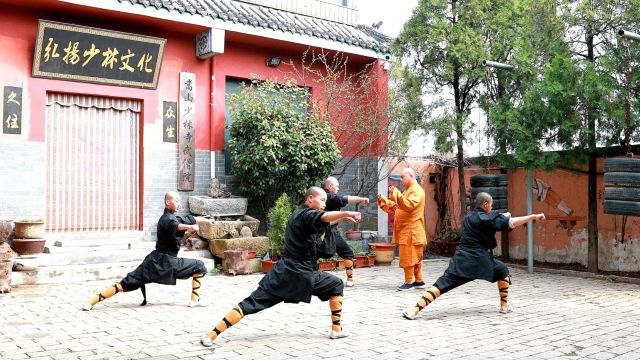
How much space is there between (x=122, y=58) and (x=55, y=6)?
1303 millimetres

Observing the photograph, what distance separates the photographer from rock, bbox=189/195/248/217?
Answer: 36.0 feet

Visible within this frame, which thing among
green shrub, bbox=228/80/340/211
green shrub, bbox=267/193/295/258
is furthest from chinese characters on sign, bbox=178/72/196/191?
green shrub, bbox=267/193/295/258

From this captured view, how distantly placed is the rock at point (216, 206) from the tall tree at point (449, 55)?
13.6 ft

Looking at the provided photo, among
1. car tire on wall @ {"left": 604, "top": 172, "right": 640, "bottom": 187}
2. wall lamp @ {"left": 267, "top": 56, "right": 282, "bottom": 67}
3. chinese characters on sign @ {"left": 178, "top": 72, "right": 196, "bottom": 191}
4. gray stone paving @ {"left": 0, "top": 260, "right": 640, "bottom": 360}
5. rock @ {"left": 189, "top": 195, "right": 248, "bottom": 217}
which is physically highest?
wall lamp @ {"left": 267, "top": 56, "right": 282, "bottom": 67}

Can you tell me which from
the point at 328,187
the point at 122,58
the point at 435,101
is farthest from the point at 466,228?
the point at 122,58

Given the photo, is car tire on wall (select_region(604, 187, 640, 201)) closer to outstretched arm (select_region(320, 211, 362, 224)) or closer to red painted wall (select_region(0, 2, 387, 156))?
outstretched arm (select_region(320, 211, 362, 224))

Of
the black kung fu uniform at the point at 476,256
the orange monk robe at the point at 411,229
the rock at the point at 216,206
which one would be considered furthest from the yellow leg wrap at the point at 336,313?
the rock at the point at 216,206

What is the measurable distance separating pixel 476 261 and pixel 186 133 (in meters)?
6.35

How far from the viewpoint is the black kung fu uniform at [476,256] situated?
22.8ft

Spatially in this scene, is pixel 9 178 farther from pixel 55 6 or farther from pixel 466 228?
pixel 466 228

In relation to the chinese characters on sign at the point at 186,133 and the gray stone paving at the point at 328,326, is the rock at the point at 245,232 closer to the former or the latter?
the chinese characters on sign at the point at 186,133

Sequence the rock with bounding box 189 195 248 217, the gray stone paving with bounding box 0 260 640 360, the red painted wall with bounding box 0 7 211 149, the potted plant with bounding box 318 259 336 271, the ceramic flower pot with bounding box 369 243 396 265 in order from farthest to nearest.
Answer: the ceramic flower pot with bounding box 369 243 396 265 < the rock with bounding box 189 195 248 217 < the potted plant with bounding box 318 259 336 271 < the red painted wall with bounding box 0 7 211 149 < the gray stone paving with bounding box 0 260 640 360

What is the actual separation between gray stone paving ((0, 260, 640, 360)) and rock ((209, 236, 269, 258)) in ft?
4.38

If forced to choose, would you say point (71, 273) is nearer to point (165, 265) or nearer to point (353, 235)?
point (165, 265)
